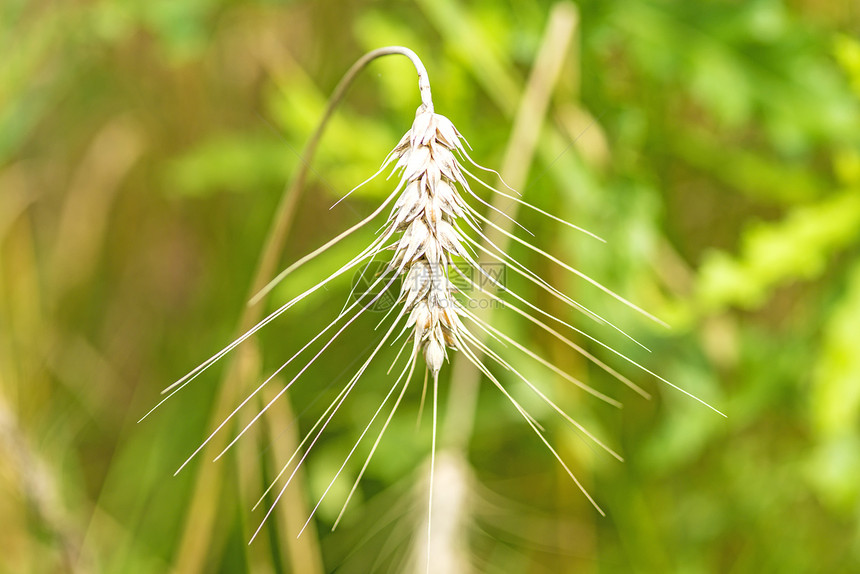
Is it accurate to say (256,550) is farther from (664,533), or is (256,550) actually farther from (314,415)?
(664,533)

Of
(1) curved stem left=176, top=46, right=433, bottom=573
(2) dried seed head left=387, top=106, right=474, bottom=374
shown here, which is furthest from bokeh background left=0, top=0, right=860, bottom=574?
(2) dried seed head left=387, top=106, right=474, bottom=374

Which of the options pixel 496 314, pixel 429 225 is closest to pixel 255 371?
pixel 496 314

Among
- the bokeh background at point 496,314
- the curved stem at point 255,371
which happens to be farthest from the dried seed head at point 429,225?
the bokeh background at point 496,314

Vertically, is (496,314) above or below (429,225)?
above

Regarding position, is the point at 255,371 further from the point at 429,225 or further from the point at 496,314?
the point at 429,225

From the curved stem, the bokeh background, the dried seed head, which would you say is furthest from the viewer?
the bokeh background

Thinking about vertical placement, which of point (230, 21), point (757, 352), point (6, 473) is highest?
point (230, 21)

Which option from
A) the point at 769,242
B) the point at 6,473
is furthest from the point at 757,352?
the point at 6,473

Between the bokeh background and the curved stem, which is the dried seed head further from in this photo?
the bokeh background
